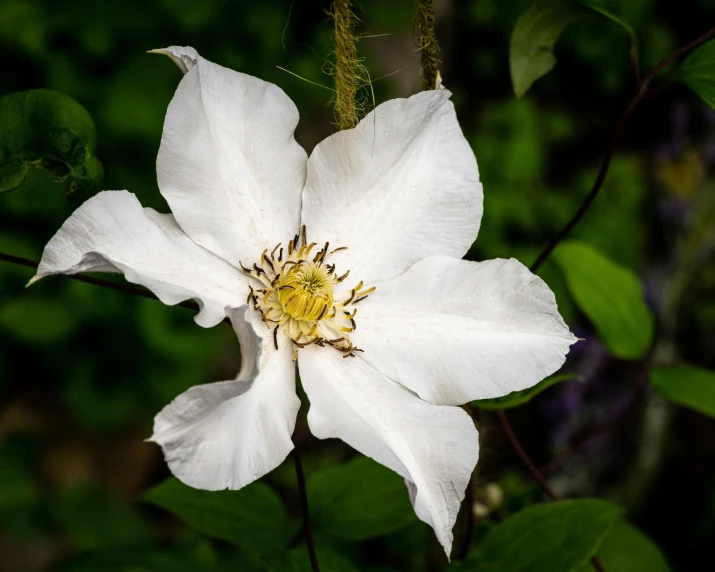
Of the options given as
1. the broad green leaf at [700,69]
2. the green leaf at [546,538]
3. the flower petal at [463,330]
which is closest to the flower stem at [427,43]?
the flower petal at [463,330]

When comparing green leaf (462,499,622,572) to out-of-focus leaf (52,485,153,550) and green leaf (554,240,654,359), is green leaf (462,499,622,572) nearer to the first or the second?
green leaf (554,240,654,359)

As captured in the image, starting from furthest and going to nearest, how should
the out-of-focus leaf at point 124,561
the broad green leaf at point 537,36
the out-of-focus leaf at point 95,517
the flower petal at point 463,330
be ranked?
1. the out-of-focus leaf at point 95,517
2. the out-of-focus leaf at point 124,561
3. the broad green leaf at point 537,36
4. the flower petal at point 463,330

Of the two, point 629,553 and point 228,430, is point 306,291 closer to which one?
point 228,430

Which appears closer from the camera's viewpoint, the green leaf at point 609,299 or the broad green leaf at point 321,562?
the broad green leaf at point 321,562

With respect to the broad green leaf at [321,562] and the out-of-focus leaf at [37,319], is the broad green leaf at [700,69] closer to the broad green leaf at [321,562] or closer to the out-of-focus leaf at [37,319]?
the broad green leaf at [321,562]

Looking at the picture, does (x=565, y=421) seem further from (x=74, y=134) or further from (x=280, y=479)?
(x=74, y=134)

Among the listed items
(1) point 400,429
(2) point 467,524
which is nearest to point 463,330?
(1) point 400,429
